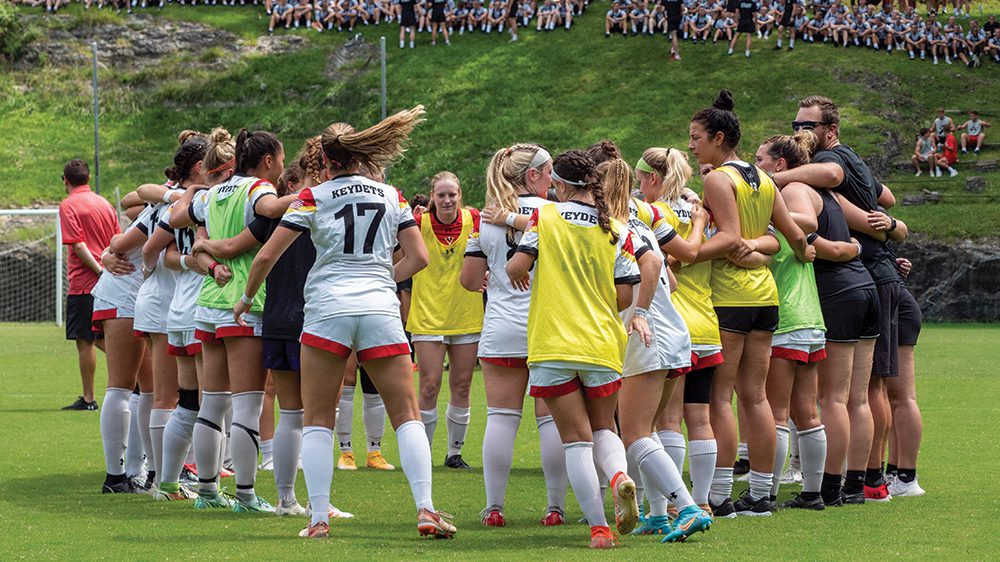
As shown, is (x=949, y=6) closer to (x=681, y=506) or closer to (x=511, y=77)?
(x=511, y=77)

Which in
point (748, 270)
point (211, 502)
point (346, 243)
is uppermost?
point (346, 243)

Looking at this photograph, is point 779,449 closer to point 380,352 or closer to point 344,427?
point 380,352

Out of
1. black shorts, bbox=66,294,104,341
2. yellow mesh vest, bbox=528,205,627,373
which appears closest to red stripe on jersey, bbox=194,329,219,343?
yellow mesh vest, bbox=528,205,627,373

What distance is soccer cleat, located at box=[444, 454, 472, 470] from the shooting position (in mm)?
9656

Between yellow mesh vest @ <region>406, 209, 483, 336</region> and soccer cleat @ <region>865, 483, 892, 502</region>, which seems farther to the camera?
yellow mesh vest @ <region>406, 209, 483, 336</region>

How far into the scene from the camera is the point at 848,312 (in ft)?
25.0

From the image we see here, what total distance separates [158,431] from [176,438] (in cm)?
41

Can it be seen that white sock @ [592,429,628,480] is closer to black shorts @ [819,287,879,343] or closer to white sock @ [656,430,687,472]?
white sock @ [656,430,687,472]

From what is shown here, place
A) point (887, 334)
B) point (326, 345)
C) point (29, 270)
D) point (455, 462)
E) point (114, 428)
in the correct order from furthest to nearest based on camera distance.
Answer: point (29, 270)
point (455, 462)
point (114, 428)
point (887, 334)
point (326, 345)

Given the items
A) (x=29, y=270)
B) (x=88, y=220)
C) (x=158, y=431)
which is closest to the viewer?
(x=158, y=431)

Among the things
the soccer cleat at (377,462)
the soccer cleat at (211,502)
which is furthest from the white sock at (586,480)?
the soccer cleat at (377,462)

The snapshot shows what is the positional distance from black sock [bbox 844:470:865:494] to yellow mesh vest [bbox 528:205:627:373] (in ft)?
7.72

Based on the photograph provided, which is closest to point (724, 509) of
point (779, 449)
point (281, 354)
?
point (779, 449)

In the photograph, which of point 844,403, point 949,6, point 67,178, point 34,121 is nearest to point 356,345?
point 844,403
